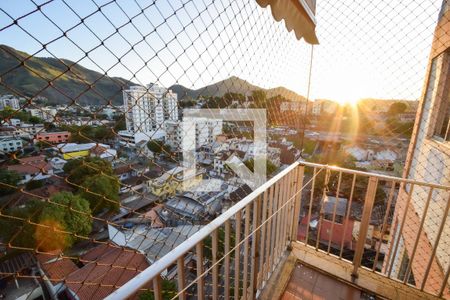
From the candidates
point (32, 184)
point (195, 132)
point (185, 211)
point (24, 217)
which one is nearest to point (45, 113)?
point (32, 184)

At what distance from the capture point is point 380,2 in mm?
2432

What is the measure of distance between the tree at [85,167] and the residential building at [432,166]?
2576mm

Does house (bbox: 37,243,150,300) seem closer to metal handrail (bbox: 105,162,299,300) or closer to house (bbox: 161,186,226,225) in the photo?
metal handrail (bbox: 105,162,299,300)

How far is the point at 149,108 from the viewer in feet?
3.38

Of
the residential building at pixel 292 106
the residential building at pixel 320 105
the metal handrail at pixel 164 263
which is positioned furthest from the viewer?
the residential building at pixel 320 105

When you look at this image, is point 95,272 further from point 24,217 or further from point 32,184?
point 32,184

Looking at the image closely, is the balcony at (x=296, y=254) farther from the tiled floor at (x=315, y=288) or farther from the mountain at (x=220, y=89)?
the mountain at (x=220, y=89)

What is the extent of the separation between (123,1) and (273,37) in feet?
3.91

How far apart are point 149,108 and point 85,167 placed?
1.26 feet

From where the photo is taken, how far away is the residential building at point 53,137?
0.66 meters

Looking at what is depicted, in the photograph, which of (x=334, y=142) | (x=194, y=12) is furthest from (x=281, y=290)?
(x=334, y=142)

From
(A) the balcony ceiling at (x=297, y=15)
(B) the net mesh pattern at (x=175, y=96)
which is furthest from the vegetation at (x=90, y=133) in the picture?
(A) the balcony ceiling at (x=297, y=15)

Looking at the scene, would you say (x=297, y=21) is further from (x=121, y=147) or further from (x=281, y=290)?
(x=281, y=290)

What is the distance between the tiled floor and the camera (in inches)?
61.6
